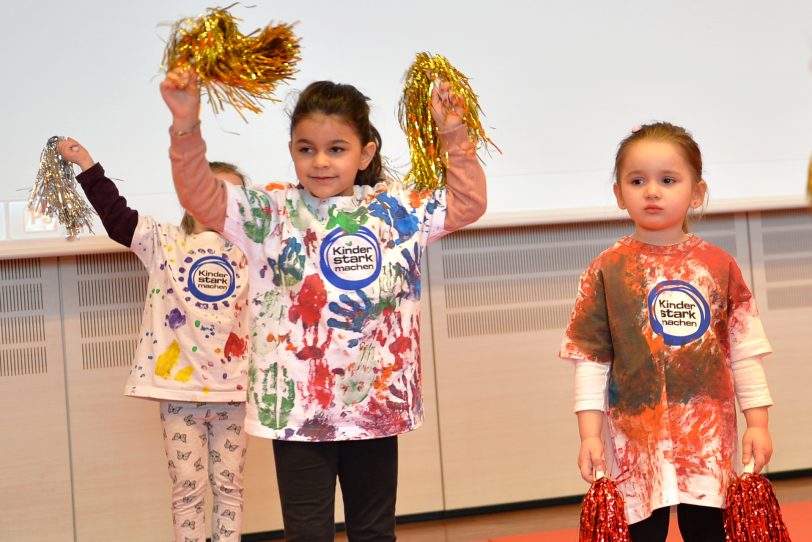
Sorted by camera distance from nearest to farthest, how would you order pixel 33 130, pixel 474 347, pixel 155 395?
pixel 155 395, pixel 33 130, pixel 474 347

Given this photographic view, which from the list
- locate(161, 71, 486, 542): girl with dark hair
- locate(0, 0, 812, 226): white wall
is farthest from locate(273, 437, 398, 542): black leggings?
locate(0, 0, 812, 226): white wall

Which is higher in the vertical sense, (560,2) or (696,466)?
(560,2)

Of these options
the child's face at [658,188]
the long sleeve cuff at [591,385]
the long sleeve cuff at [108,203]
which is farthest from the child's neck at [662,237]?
the long sleeve cuff at [108,203]

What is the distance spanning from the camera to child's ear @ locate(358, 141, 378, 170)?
1951 mm

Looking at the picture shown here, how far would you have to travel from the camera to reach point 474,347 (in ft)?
11.1

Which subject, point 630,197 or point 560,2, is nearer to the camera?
point 630,197

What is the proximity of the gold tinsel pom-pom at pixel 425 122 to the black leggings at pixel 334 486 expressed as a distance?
52 cm

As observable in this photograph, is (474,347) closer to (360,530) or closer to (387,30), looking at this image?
(387,30)

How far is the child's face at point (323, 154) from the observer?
185 centimetres

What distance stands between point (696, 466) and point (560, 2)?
226cm

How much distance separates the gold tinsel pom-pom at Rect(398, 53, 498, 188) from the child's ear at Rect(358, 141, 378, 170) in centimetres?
8

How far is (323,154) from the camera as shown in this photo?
6.08 ft

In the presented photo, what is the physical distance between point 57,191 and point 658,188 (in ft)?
5.21

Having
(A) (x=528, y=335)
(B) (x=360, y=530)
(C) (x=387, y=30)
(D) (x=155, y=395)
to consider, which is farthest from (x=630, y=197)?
(C) (x=387, y=30)
